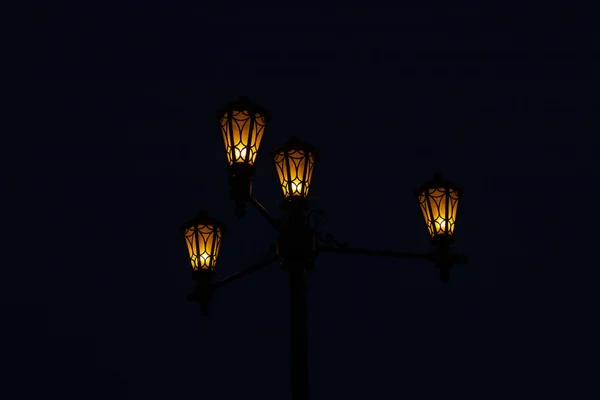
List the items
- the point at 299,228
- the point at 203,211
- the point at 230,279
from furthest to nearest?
1. the point at 203,211
2. the point at 230,279
3. the point at 299,228

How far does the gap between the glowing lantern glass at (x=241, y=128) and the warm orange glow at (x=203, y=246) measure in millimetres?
1181

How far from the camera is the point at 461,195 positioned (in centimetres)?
776

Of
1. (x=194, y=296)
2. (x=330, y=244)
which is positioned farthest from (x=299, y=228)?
(x=194, y=296)

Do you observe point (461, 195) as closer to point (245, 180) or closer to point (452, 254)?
point (452, 254)

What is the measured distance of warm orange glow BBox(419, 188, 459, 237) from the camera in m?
7.57

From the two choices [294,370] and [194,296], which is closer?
[294,370]

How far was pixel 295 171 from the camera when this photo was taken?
7094mm

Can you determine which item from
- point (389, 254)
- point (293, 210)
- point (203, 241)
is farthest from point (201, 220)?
point (389, 254)

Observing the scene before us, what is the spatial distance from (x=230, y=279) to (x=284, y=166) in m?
1.16

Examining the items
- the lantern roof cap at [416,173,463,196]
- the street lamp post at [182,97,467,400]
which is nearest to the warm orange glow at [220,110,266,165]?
the street lamp post at [182,97,467,400]

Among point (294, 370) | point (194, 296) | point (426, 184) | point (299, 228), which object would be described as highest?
point (426, 184)

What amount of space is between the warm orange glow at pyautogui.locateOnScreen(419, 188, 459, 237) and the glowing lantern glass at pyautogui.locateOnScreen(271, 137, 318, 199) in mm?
1189

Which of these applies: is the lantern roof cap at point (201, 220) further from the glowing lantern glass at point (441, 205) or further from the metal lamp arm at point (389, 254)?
the glowing lantern glass at point (441, 205)

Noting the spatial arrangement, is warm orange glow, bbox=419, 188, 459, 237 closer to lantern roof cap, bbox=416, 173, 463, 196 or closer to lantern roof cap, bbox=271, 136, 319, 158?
lantern roof cap, bbox=416, 173, 463, 196
